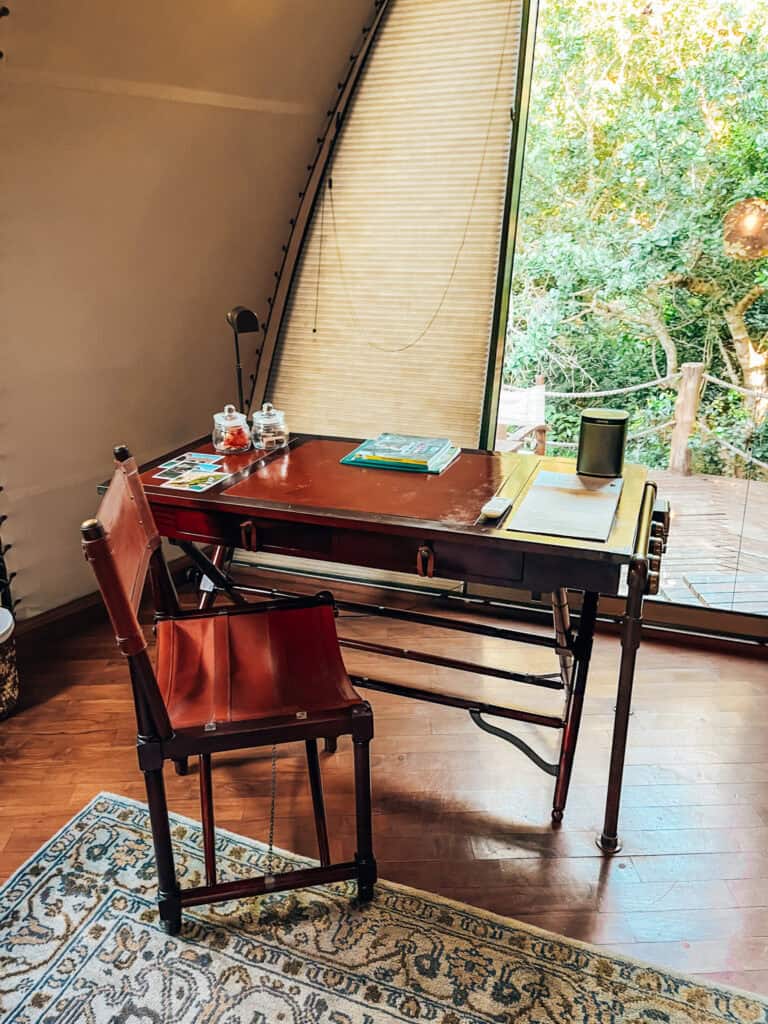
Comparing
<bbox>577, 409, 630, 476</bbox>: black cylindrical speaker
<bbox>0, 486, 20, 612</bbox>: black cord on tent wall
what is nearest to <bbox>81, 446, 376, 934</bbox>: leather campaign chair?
<bbox>577, 409, 630, 476</bbox>: black cylindrical speaker

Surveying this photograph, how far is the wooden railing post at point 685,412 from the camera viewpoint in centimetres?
267

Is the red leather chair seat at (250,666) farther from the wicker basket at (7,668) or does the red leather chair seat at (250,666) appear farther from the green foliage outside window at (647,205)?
the green foliage outside window at (647,205)

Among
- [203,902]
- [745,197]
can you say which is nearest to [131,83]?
[745,197]

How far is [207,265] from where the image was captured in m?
2.93

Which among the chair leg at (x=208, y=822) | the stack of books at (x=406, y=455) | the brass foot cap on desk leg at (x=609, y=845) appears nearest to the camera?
the chair leg at (x=208, y=822)

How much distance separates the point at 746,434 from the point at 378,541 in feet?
4.98

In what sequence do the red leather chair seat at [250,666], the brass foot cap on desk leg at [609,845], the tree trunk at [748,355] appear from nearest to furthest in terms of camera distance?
the red leather chair seat at [250,666], the brass foot cap on desk leg at [609,845], the tree trunk at [748,355]

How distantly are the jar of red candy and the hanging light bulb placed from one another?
1.66 metres

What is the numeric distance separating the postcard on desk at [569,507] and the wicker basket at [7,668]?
1598mm

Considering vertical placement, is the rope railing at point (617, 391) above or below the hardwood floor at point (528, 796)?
above

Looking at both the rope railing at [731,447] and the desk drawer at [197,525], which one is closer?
the desk drawer at [197,525]

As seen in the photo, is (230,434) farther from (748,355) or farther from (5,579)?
(748,355)

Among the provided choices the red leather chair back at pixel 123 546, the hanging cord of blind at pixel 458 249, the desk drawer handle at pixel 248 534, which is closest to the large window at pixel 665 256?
the hanging cord of blind at pixel 458 249

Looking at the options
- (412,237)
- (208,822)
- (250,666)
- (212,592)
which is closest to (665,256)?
(412,237)
